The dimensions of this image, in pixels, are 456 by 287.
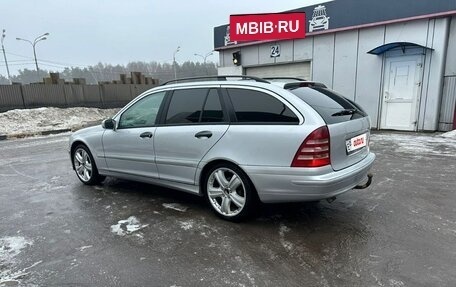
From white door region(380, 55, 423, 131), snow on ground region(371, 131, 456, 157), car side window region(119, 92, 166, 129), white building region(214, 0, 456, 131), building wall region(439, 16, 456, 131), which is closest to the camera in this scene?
car side window region(119, 92, 166, 129)

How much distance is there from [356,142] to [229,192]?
1493 millimetres

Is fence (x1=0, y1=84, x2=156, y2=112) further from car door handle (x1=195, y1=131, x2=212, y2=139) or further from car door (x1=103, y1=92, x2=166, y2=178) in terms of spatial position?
car door handle (x1=195, y1=131, x2=212, y2=139)

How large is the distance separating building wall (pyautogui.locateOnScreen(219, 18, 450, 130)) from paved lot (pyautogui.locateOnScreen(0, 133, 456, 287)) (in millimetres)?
5341

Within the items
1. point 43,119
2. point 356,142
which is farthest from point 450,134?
point 43,119

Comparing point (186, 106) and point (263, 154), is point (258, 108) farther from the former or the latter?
point (186, 106)

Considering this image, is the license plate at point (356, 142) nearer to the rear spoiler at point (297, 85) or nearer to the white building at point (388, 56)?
the rear spoiler at point (297, 85)

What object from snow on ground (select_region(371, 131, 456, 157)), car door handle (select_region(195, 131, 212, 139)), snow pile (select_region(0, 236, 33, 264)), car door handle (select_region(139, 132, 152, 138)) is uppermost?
car door handle (select_region(195, 131, 212, 139))

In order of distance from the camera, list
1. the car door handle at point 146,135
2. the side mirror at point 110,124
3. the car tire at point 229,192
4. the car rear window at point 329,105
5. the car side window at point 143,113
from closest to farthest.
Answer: the car rear window at point 329,105 < the car tire at point 229,192 < the car door handle at point 146,135 < the car side window at point 143,113 < the side mirror at point 110,124

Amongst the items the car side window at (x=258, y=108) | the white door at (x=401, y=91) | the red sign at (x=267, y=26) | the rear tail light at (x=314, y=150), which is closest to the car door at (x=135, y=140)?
the car side window at (x=258, y=108)

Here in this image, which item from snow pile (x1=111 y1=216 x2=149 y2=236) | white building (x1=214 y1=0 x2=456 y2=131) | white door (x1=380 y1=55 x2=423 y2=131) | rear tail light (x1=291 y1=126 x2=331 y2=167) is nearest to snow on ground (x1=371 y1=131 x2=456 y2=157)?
white door (x1=380 y1=55 x2=423 y2=131)

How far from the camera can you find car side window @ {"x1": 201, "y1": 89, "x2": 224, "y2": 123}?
383cm

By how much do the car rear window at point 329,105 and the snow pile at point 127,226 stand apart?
228 centimetres

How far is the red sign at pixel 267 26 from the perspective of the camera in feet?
40.1

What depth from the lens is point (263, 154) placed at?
340cm
